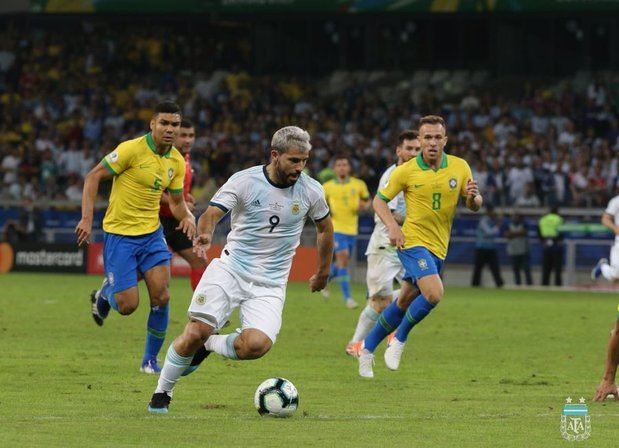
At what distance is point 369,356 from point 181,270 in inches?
810

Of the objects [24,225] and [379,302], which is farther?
[24,225]

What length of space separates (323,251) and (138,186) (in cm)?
319

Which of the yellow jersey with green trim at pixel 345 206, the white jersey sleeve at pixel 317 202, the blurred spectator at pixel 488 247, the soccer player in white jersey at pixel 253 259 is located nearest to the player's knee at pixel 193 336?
the soccer player in white jersey at pixel 253 259

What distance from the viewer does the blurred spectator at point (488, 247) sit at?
104 feet

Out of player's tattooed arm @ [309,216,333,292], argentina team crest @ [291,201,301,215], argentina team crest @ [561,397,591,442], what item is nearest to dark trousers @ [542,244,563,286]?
player's tattooed arm @ [309,216,333,292]

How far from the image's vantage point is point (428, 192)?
45.4 feet

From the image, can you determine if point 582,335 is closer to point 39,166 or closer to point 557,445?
point 557,445

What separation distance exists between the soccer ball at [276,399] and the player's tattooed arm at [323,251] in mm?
802

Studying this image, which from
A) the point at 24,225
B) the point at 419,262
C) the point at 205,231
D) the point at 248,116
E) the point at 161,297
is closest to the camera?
the point at 205,231

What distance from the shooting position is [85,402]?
11109 millimetres

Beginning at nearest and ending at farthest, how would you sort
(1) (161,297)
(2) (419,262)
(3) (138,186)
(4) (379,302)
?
(1) (161,297) < (3) (138,186) < (2) (419,262) < (4) (379,302)

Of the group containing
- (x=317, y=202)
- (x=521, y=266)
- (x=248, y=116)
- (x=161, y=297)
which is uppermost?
(x=248, y=116)

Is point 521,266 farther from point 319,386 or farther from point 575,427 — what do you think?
point 575,427

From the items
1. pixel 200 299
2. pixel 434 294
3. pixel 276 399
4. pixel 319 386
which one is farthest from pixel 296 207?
pixel 434 294
